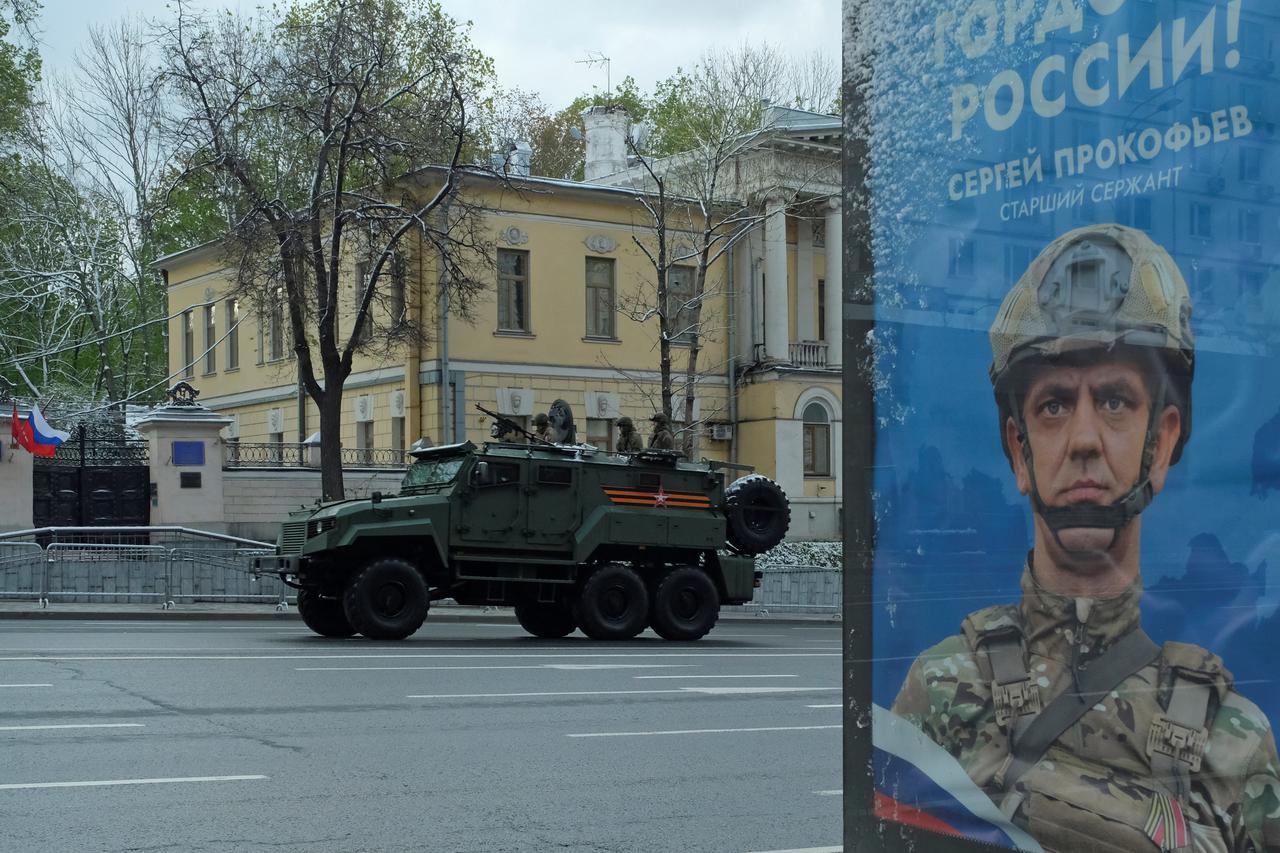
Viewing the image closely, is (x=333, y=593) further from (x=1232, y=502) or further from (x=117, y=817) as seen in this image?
(x=1232, y=502)

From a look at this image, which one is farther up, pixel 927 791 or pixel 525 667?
pixel 927 791

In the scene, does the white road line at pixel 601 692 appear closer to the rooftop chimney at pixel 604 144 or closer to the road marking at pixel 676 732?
the road marking at pixel 676 732

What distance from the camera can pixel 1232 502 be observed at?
2.92 m

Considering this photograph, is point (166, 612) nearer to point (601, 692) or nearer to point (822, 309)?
point (601, 692)

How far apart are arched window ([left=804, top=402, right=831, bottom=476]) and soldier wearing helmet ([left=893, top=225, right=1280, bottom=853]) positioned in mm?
41165

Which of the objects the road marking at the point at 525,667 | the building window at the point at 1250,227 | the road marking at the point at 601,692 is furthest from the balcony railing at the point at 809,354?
the building window at the point at 1250,227

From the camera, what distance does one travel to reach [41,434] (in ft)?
93.0

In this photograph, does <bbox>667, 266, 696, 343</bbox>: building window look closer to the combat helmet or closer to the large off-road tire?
the large off-road tire

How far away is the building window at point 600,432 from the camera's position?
4281 centimetres

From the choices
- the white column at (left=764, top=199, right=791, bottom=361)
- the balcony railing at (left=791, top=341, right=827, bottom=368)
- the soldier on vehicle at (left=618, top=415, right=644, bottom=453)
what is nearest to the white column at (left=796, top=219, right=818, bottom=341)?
A: the balcony railing at (left=791, top=341, right=827, bottom=368)

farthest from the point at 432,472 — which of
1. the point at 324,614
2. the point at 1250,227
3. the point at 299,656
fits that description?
the point at 1250,227

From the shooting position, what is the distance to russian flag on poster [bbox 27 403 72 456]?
28328 mm

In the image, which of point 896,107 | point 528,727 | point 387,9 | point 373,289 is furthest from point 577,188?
point 896,107

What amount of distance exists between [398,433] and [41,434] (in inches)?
527
